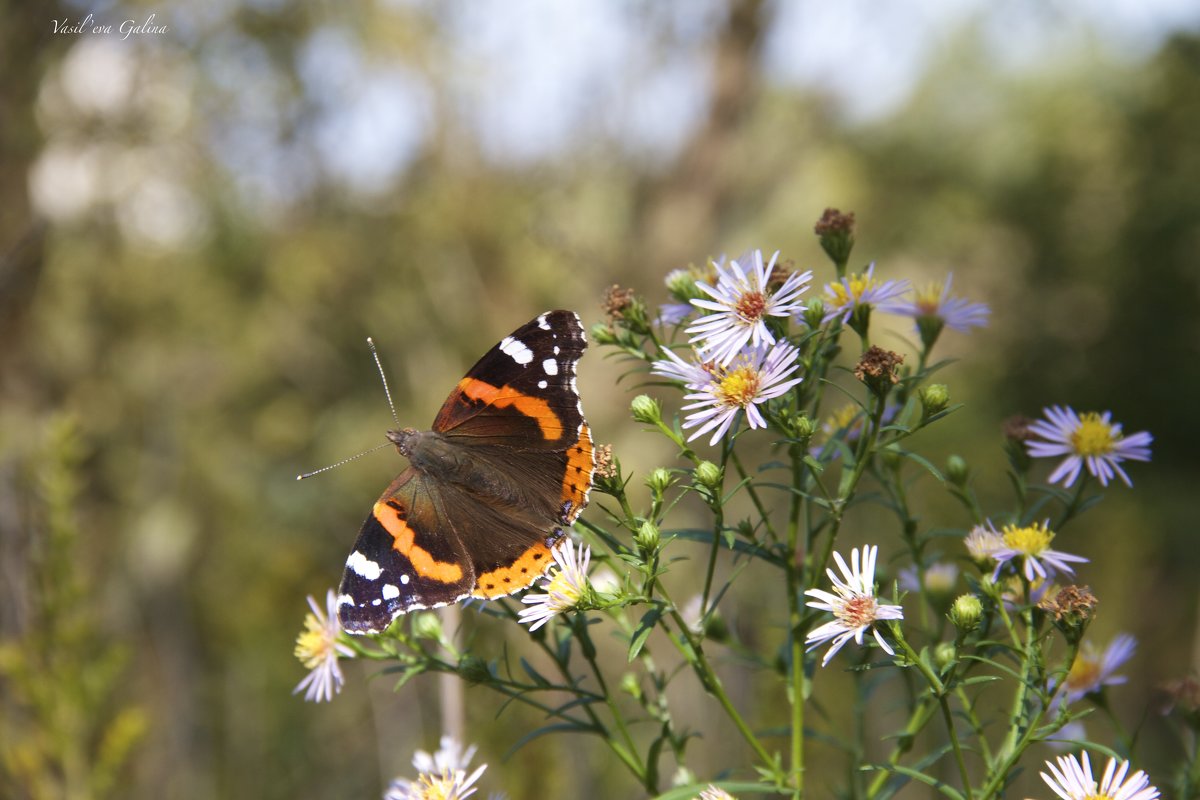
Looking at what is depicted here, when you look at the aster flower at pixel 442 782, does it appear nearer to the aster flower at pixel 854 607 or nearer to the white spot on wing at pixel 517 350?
the aster flower at pixel 854 607

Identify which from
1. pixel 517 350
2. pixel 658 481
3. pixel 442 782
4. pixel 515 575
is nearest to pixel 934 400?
pixel 658 481

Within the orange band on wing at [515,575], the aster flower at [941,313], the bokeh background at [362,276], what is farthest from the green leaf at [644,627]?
the bokeh background at [362,276]

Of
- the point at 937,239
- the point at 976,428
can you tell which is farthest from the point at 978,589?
the point at 937,239

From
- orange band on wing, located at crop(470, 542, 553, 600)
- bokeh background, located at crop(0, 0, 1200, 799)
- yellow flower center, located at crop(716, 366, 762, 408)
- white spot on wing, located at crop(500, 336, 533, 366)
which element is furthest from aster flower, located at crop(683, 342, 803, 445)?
bokeh background, located at crop(0, 0, 1200, 799)

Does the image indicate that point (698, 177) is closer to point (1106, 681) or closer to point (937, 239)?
point (937, 239)

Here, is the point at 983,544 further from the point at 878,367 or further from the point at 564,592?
the point at 564,592
